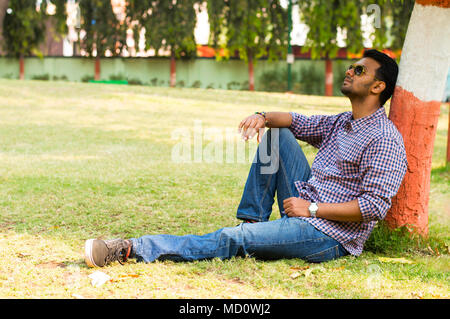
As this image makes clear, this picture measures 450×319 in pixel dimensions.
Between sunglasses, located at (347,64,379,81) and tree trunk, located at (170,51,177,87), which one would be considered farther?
tree trunk, located at (170,51,177,87)

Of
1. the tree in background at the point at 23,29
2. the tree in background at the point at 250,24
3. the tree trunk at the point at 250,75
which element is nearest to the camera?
the tree in background at the point at 250,24

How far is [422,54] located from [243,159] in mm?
5510

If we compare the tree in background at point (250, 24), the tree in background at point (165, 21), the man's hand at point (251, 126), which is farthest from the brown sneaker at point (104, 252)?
the tree in background at point (165, 21)

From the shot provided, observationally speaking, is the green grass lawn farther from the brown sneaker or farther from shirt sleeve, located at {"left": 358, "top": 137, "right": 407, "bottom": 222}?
shirt sleeve, located at {"left": 358, "top": 137, "right": 407, "bottom": 222}

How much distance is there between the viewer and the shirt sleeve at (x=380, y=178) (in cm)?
357

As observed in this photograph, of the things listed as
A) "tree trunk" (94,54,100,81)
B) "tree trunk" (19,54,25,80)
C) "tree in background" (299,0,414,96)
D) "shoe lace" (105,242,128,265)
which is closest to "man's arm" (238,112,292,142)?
"shoe lace" (105,242,128,265)

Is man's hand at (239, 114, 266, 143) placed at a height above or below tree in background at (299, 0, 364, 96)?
below

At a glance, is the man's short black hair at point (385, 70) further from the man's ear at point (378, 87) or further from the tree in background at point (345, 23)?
the tree in background at point (345, 23)

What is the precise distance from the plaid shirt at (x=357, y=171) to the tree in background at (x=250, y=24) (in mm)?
19648

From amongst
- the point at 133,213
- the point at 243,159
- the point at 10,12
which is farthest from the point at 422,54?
the point at 10,12

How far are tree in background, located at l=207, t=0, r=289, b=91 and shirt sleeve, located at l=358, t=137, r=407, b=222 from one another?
20.1 metres

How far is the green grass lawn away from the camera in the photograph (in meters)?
3.43

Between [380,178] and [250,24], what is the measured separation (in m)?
20.4

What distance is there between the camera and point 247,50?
24828 mm
